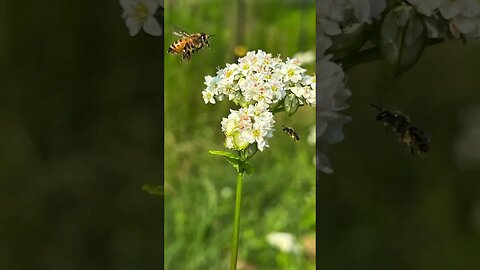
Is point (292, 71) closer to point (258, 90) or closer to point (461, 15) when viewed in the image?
point (258, 90)

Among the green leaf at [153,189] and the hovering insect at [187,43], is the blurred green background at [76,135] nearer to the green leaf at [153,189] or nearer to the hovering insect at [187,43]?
the green leaf at [153,189]

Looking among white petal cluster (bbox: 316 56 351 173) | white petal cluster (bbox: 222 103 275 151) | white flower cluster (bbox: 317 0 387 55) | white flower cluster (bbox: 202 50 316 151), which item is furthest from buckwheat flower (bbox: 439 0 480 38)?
white petal cluster (bbox: 222 103 275 151)

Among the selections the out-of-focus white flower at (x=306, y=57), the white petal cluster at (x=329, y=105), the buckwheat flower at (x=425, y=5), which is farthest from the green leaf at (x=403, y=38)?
the out-of-focus white flower at (x=306, y=57)

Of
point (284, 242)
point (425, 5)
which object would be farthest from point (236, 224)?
point (425, 5)

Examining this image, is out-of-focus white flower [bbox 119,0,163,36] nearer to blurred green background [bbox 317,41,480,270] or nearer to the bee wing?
the bee wing

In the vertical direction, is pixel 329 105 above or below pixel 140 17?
below

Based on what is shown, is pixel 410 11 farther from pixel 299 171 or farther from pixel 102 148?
pixel 102 148

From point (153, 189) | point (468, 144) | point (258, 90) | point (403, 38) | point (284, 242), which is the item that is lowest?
point (284, 242)

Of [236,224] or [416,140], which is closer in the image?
[416,140]
